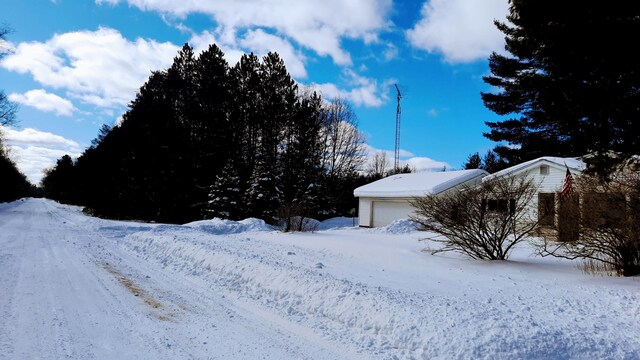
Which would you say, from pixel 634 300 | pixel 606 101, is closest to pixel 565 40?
pixel 606 101

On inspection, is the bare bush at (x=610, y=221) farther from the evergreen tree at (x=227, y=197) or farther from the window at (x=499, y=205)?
the evergreen tree at (x=227, y=197)

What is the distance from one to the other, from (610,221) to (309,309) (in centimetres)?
606

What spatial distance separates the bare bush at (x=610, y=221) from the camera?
24.9 ft

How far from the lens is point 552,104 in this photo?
755 inches

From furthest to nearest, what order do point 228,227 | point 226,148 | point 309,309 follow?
1. point 226,148
2. point 228,227
3. point 309,309

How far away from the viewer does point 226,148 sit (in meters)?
34.8

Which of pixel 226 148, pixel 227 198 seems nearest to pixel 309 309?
pixel 227 198

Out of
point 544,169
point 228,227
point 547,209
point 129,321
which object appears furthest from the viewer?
point 228,227

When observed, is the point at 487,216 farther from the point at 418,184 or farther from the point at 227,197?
the point at 227,197

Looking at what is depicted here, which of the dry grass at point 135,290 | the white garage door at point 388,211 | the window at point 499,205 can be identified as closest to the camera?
the dry grass at point 135,290

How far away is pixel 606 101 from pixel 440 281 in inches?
495

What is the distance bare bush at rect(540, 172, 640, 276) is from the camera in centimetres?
760

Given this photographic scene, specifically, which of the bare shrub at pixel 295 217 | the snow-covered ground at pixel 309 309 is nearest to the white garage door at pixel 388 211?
the bare shrub at pixel 295 217

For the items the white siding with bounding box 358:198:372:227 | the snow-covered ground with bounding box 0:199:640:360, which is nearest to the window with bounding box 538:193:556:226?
the snow-covered ground with bounding box 0:199:640:360
